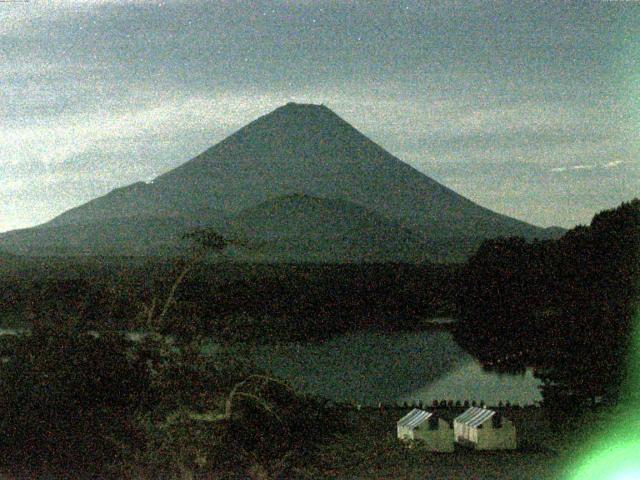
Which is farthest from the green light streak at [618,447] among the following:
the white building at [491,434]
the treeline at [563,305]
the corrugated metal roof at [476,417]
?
the corrugated metal roof at [476,417]

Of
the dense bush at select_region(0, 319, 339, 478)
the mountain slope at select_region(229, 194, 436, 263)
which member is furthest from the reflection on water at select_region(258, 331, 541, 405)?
the mountain slope at select_region(229, 194, 436, 263)

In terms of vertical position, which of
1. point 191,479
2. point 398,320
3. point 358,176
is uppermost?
point 358,176

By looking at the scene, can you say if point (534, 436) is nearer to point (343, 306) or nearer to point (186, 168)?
point (343, 306)

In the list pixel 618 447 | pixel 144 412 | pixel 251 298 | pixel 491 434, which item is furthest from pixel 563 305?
pixel 144 412

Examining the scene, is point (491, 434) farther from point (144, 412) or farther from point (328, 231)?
point (328, 231)

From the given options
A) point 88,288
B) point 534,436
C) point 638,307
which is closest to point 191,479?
point 88,288

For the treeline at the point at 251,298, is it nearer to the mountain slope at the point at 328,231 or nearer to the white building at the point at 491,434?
the white building at the point at 491,434
